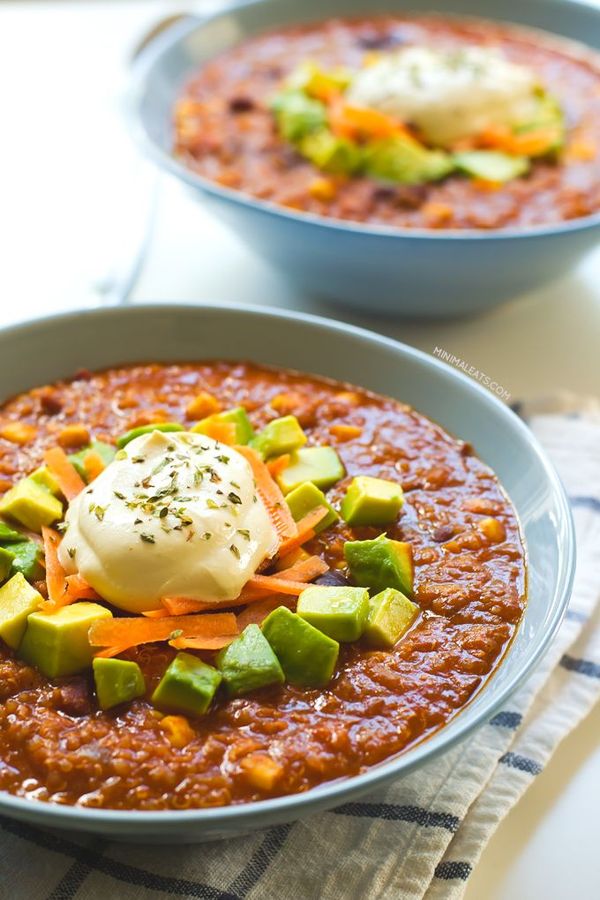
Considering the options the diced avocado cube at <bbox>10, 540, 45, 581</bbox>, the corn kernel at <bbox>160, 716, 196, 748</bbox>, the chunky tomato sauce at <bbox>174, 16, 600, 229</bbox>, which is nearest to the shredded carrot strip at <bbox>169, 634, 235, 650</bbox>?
the corn kernel at <bbox>160, 716, 196, 748</bbox>

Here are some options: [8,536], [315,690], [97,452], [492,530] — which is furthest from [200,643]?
[492,530]

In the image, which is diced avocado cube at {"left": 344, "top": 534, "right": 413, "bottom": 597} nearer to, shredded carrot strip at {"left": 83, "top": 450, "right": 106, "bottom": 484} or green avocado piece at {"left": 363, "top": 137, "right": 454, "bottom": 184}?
shredded carrot strip at {"left": 83, "top": 450, "right": 106, "bottom": 484}

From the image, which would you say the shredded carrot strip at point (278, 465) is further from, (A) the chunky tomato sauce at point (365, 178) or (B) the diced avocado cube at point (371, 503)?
(A) the chunky tomato sauce at point (365, 178)

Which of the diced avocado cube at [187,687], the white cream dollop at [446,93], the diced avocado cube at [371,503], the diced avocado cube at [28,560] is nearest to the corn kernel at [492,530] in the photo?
the diced avocado cube at [371,503]

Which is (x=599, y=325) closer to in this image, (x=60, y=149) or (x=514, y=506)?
(x=514, y=506)

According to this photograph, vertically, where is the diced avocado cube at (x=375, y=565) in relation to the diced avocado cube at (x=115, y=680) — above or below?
above

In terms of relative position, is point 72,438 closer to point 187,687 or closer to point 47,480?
point 47,480
